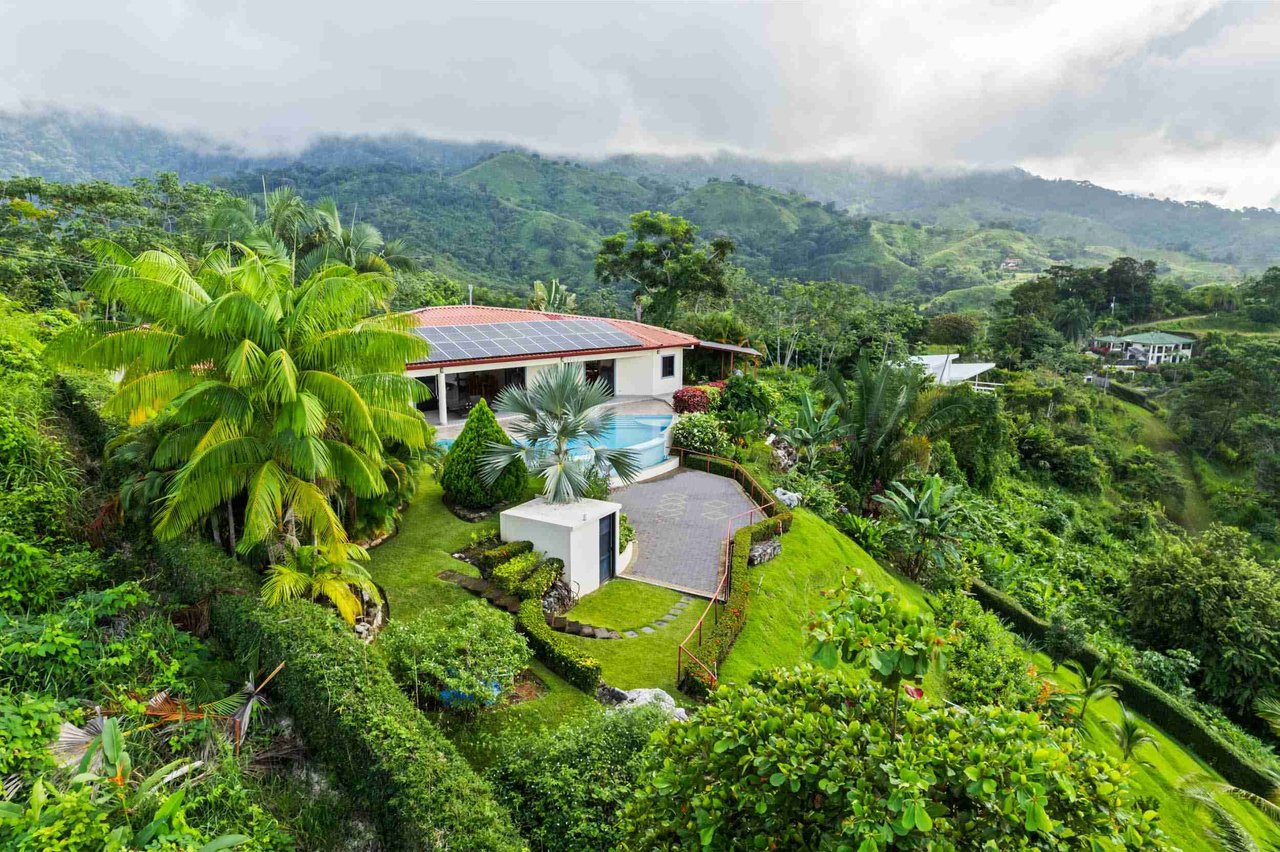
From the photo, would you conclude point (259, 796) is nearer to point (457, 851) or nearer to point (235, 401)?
point (457, 851)

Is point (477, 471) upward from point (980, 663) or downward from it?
upward

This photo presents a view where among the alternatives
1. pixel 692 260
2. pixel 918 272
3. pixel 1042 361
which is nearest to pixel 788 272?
pixel 918 272

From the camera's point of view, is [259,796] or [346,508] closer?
[259,796]

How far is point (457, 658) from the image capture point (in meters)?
8.73

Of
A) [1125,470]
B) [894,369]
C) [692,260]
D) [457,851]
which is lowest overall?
[1125,470]

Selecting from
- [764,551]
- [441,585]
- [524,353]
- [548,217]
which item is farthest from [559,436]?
[548,217]

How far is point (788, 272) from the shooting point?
395 ft

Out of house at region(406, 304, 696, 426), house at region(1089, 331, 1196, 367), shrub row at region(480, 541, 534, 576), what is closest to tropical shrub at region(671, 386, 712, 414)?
house at region(406, 304, 696, 426)

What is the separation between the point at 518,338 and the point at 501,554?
1380 centimetres

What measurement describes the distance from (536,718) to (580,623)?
9.19 feet

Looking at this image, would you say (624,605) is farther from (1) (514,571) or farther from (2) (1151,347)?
(2) (1151,347)

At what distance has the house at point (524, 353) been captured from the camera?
2227cm

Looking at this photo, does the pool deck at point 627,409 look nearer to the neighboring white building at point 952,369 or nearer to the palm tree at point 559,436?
the palm tree at point 559,436

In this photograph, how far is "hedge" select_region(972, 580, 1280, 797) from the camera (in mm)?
16688
